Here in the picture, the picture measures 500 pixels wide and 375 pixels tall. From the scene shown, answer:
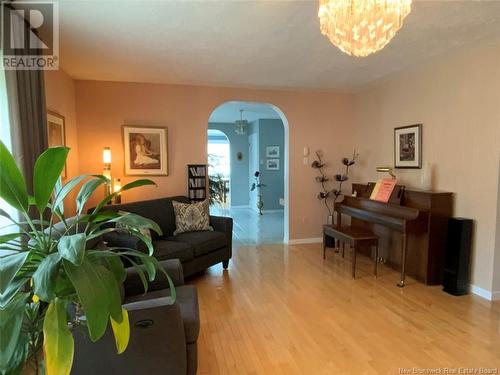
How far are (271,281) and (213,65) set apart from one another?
2.59 m

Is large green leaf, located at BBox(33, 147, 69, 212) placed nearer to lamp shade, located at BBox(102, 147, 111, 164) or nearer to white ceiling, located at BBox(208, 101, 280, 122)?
lamp shade, located at BBox(102, 147, 111, 164)

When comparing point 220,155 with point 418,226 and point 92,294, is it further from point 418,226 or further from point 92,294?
point 92,294

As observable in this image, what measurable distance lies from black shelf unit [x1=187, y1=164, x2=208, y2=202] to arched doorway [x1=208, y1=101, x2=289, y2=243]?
78.4 inches

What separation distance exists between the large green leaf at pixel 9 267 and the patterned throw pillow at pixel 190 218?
3006 millimetres

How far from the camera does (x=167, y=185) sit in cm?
455

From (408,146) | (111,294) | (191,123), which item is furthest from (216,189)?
(111,294)

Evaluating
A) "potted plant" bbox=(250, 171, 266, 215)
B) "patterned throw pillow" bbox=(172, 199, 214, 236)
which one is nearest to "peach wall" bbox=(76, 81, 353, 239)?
"patterned throw pillow" bbox=(172, 199, 214, 236)

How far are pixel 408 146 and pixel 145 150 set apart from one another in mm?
3531

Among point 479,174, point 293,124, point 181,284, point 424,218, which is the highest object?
point 293,124

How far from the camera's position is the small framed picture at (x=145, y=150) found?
4379 millimetres

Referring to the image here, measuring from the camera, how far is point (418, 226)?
3.30m

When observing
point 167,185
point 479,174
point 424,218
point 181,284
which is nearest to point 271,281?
point 181,284

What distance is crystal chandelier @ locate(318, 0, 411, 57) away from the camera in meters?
1.68

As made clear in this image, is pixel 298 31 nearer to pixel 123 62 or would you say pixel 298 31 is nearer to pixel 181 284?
pixel 123 62
